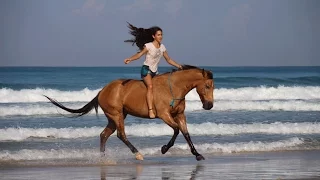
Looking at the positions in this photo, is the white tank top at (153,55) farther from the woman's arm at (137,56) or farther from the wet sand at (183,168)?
the wet sand at (183,168)

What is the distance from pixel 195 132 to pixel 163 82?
18.0ft

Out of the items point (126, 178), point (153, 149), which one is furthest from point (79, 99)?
point (126, 178)

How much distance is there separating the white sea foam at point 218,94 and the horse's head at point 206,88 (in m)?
18.4

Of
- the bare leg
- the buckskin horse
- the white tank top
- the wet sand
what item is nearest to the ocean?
the wet sand

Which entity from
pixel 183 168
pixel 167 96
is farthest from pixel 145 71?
pixel 183 168

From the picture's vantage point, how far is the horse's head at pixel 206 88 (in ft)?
44.2

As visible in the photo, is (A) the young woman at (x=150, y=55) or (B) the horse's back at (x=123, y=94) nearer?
(A) the young woman at (x=150, y=55)

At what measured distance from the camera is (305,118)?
2309 centimetres

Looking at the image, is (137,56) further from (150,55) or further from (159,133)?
(159,133)

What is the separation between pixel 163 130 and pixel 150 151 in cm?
364

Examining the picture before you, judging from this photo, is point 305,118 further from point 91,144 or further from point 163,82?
point 163,82

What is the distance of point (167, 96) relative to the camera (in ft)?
44.8

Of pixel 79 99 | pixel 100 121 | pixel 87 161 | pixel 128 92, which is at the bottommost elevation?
pixel 79 99

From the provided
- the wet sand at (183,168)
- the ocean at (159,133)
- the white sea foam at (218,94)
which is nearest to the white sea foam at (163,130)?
the ocean at (159,133)
